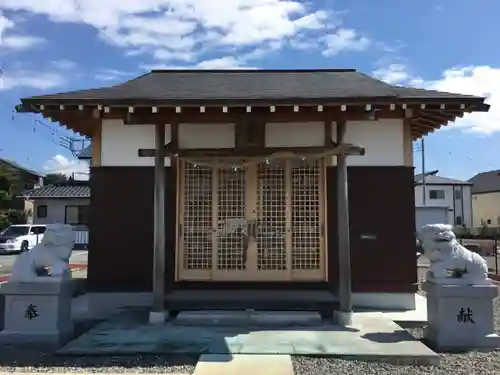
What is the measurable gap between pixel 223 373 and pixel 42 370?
1.95 m

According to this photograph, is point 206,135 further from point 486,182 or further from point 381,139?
point 486,182

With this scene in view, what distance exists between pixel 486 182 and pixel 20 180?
44394 millimetres

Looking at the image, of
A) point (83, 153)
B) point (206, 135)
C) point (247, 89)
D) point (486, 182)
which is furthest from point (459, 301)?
point (486, 182)

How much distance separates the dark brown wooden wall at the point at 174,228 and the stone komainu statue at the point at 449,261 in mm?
1704

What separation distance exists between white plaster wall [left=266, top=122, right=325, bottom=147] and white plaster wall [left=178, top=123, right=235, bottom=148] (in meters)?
0.65

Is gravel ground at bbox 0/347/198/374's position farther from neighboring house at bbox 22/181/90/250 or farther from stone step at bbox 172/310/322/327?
neighboring house at bbox 22/181/90/250

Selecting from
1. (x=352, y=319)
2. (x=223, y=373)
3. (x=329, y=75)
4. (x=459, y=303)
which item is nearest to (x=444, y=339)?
(x=459, y=303)

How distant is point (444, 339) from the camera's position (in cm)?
588

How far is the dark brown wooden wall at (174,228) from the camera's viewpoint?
794 cm

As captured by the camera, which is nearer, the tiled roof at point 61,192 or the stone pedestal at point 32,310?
the stone pedestal at point 32,310

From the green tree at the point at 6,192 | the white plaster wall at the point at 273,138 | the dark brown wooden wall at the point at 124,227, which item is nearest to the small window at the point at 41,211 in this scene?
the green tree at the point at 6,192

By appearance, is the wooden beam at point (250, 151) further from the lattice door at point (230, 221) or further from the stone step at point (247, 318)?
the stone step at point (247, 318)

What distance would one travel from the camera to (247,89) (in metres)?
7.28

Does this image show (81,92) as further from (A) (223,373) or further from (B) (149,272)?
(A) (223,373)
